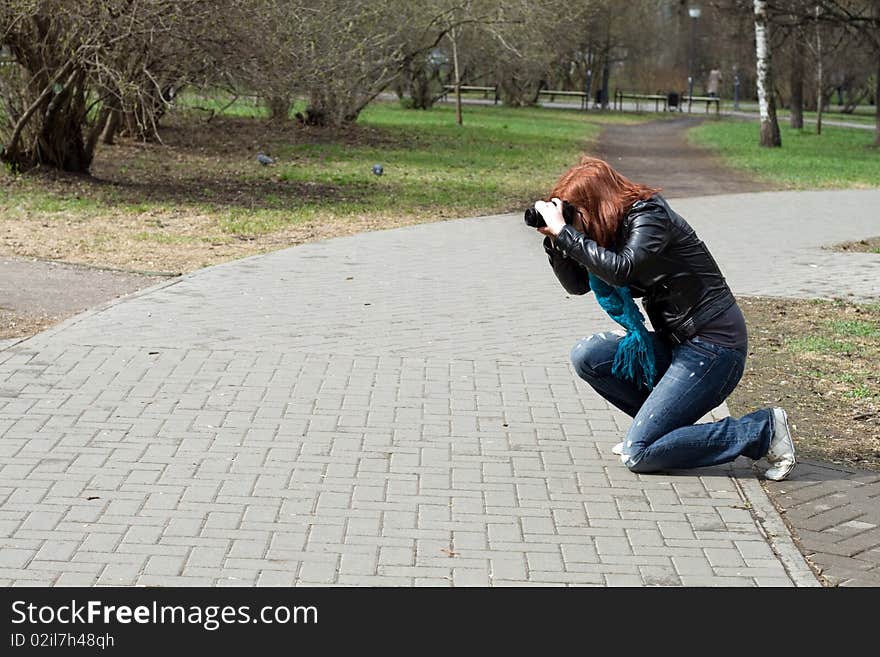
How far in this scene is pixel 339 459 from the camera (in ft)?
18.4

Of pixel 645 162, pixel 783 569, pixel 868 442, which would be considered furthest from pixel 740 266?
pixel 645 162

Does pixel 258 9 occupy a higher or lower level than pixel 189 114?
higher

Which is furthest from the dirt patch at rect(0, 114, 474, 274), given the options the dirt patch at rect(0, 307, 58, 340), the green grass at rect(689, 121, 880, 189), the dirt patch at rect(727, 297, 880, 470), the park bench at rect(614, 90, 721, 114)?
the park bench at rect(614, 90, 721, 114)

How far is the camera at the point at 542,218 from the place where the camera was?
5191mm

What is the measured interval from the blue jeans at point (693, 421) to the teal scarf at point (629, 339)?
0.36ft

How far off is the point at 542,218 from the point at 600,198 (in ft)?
0.80

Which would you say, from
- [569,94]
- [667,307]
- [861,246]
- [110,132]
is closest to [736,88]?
[569,94]

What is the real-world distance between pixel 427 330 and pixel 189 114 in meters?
8.44

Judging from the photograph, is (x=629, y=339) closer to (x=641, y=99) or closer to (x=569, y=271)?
(x=569, y=271)

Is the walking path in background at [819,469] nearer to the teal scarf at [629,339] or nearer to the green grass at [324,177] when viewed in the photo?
the teal scarf at [629,339]

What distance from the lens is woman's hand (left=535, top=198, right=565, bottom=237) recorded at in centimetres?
514

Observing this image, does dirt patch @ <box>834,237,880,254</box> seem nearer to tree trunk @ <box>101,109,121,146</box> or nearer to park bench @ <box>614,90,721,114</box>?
tree trunk @ <box>101,109,121,146</box>

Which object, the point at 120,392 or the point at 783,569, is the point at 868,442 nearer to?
the point at 783,569

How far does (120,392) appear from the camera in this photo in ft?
21.7
